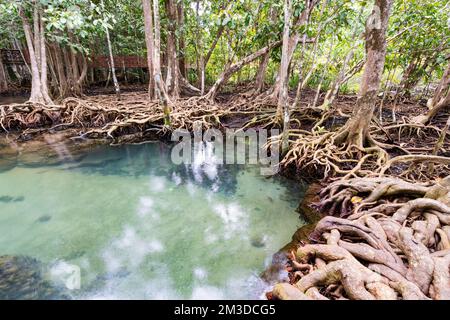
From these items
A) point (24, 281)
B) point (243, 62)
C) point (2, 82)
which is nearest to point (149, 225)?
point (24, 281)

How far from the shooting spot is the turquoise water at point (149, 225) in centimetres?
296

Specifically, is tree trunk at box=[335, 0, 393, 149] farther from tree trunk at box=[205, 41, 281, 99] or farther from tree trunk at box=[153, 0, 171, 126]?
tree trunk at box=[205, 41, 281, 99]

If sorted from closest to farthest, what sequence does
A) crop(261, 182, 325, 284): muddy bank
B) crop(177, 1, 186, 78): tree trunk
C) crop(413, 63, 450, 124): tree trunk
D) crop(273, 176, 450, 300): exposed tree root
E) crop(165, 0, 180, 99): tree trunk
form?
crop(273, 176, 450, 300): exposed tree root < crop(261, 182, 325, 284): muddy bank < crop(413, 63, 450, 124): tree trunk < crop(165, 0, 180, 99): tree trunk < crop(177, 1, 186, 78): tree trunk

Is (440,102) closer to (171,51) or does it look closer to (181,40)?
(171,51)

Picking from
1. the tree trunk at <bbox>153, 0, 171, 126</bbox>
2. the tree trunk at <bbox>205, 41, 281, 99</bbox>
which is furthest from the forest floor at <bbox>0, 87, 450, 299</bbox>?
the tree trunk at <bbox>205, 41, 281, 99</bbox>

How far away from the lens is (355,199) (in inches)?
144

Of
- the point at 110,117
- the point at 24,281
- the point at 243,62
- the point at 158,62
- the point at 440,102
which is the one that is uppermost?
the point at 243,62

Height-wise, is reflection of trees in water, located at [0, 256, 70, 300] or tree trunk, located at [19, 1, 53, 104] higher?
tree trunk, located at [19, 1, 53, 104]

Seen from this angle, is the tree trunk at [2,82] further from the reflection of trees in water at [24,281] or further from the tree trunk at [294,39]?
the reflection of trees in water at [24,281]

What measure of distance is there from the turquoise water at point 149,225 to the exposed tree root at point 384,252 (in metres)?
0.74

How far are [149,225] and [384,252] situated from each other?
10.1 feet

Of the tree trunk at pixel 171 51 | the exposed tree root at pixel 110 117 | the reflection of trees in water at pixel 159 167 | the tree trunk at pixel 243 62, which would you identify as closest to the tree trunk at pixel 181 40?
the tree trunk at pixel 171 51

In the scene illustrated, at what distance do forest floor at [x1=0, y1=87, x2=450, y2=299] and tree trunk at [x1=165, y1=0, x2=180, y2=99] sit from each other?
161cm

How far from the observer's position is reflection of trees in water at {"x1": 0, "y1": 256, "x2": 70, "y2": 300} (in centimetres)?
273
